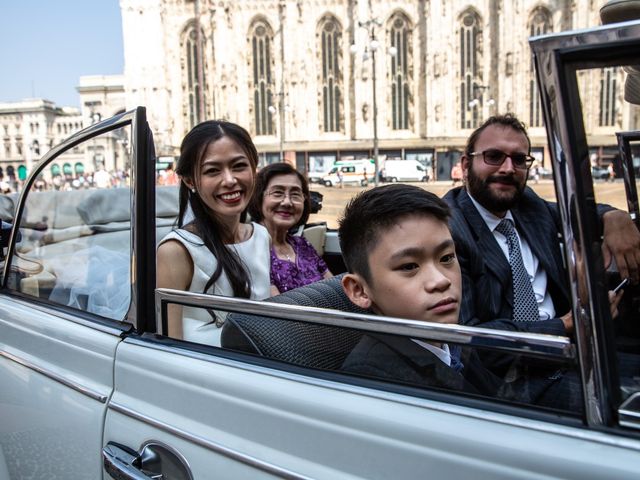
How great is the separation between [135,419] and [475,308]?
1.19 m

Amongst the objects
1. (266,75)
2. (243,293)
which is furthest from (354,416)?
(266,75)

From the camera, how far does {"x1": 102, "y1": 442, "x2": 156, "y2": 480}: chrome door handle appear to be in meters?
1.04

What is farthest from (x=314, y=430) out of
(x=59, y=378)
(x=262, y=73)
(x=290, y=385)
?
(x=262, y=73)

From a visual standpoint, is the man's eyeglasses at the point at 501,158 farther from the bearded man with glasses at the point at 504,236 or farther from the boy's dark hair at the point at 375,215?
the boy's dark hair at the point at 375,215

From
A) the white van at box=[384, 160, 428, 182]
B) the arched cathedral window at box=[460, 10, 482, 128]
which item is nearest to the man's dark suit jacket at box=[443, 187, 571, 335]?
the white van at box=[384, 160, 428, 182]

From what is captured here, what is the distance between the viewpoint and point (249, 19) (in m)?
41.7

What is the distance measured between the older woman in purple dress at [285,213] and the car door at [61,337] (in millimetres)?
1019

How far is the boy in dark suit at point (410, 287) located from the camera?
36.3 inches

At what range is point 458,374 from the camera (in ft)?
3.19

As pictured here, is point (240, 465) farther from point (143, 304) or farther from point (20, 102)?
point (20, 102)

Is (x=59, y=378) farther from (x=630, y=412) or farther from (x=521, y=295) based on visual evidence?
(x=521, y=295)

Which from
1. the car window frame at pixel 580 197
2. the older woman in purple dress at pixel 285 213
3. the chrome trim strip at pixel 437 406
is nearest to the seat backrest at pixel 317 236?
the older woman in purple dress at pixel 285 213

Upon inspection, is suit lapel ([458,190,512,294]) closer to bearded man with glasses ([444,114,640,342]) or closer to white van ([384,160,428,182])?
bearded man with glasses ([444,114,640,342])

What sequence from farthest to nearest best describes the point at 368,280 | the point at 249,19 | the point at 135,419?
the point at 249,19 → the point at 368,280 → the point at 135,419
